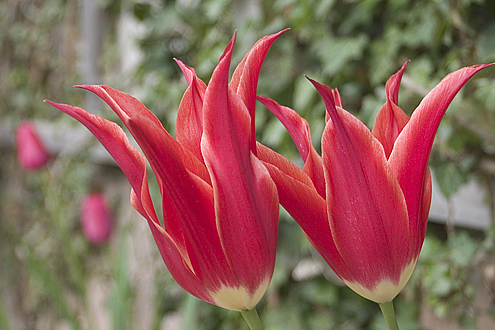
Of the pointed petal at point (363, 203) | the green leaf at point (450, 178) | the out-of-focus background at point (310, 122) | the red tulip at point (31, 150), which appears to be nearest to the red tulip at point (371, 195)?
the pointed petal at point (363, 203)

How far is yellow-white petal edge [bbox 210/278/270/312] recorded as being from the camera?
234mm

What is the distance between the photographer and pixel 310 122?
0.91 metres

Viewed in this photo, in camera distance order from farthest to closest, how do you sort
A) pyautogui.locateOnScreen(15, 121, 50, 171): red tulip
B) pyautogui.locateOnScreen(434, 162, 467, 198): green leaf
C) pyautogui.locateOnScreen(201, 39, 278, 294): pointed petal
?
pyautogui.locateOnScreen(15, 121, 50, 171): red tulip
pyautogui.locateOnScreen(434, 162, 467, 198): green leaf
pyautogui.locateOnScreen(201, 39, 278, 294): pointed petal

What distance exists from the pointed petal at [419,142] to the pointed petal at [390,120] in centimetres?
2

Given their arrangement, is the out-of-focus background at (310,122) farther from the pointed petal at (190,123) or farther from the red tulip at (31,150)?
the pointed petal at (190,123)

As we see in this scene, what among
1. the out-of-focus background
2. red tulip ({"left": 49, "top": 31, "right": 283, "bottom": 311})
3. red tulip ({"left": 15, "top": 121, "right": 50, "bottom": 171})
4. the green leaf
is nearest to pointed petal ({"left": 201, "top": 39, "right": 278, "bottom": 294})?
red tulip ({"left": 49, "top": 31, "right": 283, "bottom": 311})

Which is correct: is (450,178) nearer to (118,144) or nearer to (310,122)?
(310,122)

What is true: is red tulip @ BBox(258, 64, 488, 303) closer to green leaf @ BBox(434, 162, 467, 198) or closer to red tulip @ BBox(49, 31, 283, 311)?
red tulip @ BBox(49, 31, 283, 311)

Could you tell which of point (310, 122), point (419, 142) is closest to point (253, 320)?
point (419, 142)

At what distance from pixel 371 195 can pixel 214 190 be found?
76mm

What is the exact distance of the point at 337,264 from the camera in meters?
0.24

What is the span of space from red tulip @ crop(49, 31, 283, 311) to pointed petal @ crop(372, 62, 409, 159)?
0.25 ft

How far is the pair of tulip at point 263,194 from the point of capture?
0.73 ft

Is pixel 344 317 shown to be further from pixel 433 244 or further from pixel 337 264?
pixel 337 264
